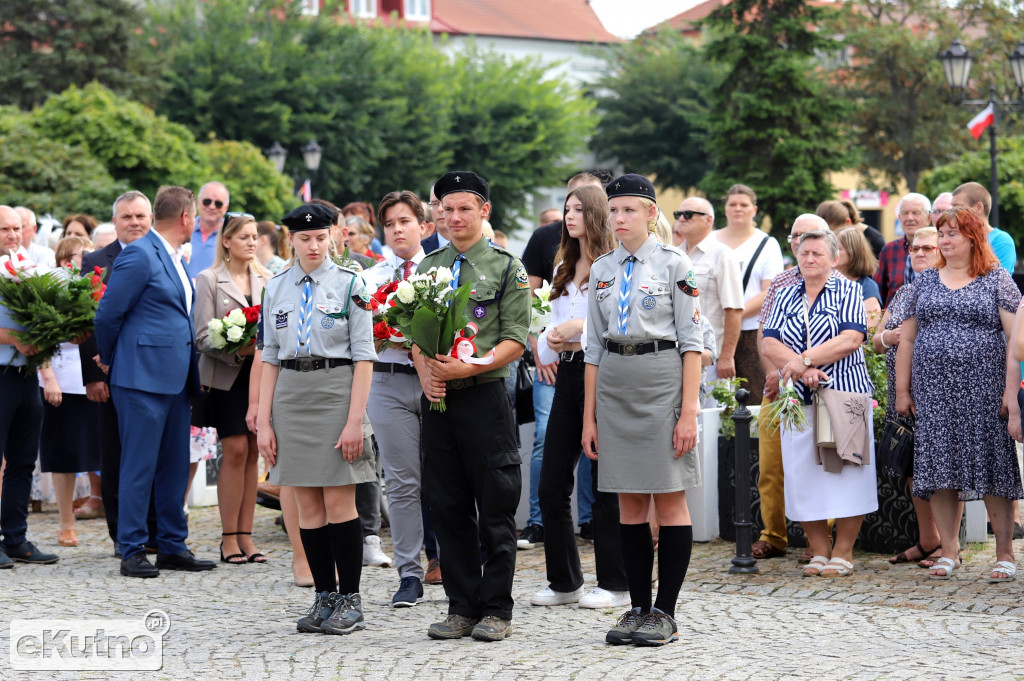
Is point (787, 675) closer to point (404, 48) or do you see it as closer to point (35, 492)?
point (35, 492)

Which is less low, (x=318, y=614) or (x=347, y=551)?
(x=347, y=551)

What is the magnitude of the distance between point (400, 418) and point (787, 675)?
2848 mm

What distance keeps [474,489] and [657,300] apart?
1.27 meters

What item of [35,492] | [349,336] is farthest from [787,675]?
[35,492]

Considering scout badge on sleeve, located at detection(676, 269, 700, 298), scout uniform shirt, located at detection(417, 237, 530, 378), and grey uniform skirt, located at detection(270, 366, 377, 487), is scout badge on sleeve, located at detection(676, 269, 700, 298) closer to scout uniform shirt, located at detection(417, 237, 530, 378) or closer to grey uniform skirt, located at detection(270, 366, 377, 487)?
scout uniform shirt, located at detection(417, 237, 530, 378)

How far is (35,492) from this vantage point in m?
11.3

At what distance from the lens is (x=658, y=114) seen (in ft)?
182

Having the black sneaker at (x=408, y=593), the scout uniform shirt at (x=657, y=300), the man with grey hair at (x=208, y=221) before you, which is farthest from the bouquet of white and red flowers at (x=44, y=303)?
the scout uniform shirt at (x=657, y=300)

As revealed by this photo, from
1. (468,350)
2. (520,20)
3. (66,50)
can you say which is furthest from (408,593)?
(520,20)

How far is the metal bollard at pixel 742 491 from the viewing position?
8.06 metres

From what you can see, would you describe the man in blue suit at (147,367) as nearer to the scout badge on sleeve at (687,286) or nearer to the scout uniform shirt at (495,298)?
the scout uniform shirt at (495,298)

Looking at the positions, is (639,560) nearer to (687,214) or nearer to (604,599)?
(604,599)

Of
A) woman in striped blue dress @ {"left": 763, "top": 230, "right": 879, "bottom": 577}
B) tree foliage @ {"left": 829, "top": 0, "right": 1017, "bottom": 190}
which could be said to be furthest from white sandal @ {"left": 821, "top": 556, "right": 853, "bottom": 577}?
tree foliage @ {"left": 829, "top": 0, "right": 1017, "bottom": 190}

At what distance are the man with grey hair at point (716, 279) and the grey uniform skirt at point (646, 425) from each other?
340 cm
